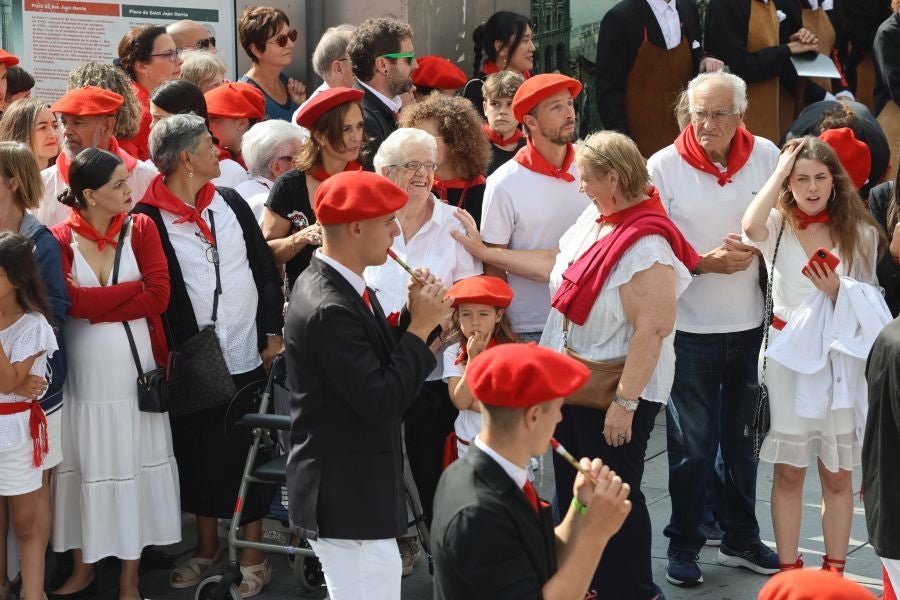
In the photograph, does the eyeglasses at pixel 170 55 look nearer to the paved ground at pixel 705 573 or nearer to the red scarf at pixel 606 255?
the paved ground at pixel 705 573

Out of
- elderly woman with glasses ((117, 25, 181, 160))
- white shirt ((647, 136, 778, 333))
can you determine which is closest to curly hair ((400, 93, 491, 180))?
white shirt ((647, 136, 778, 333))

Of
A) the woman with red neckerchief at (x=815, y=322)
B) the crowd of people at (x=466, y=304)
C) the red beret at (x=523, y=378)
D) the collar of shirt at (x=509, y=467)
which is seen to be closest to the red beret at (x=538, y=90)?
the crowd of people at (x=466, y=304)

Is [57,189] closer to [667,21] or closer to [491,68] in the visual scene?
[491,68]

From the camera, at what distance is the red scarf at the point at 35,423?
5.33 metres

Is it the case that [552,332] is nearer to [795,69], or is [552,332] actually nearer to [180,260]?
[180,260]

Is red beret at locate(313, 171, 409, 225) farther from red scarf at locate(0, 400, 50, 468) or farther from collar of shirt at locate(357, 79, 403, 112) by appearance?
collar of shirt at locate(357, 79, 403, 112)

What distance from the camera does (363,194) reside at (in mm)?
4117

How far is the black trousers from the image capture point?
5.28m

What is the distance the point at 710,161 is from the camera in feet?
19.4

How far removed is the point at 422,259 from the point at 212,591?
172cm

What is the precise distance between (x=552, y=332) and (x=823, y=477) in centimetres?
137

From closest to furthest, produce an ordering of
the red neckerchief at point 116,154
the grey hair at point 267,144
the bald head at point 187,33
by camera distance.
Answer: the red neckerchief at point 116,154, the grey hair at point 267,144, the bald head at point 187,33

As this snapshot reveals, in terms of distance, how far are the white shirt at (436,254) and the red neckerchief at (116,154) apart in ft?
4.59

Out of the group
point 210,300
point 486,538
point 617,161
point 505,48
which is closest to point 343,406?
point 486,538
